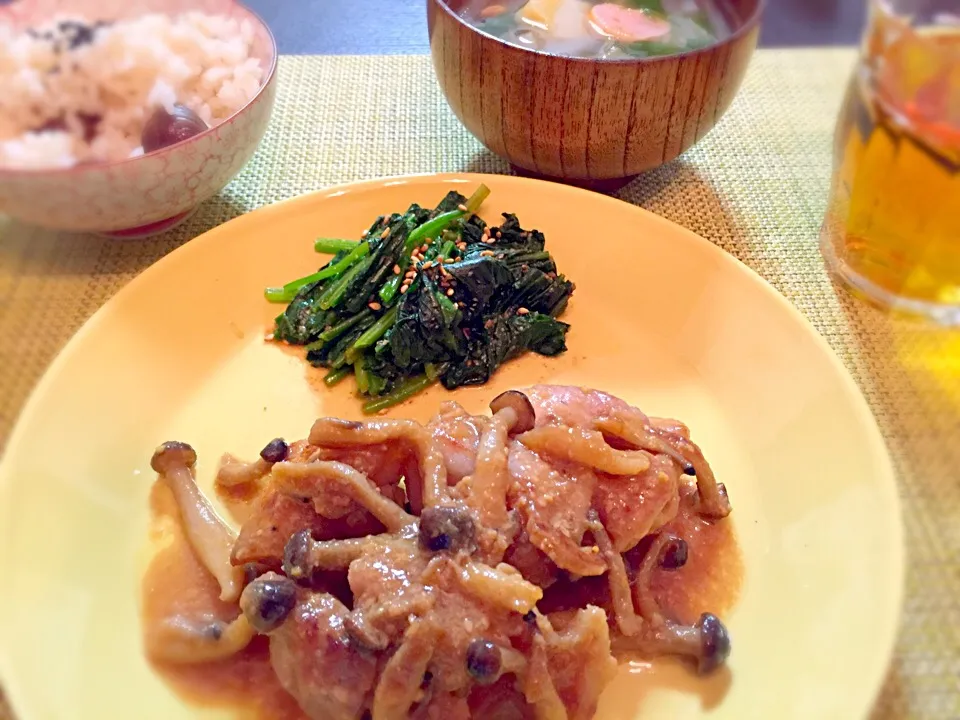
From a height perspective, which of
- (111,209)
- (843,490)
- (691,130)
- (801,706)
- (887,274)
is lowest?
(801,706)

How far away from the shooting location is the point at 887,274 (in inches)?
65.5

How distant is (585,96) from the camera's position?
2.50 m

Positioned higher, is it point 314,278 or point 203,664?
point 314,278

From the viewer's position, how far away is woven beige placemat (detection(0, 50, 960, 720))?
1.54 m

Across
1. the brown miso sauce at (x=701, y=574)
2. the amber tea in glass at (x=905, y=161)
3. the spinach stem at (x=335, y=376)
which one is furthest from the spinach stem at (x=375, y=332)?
the amber tea in glass at (x=905, y=161)

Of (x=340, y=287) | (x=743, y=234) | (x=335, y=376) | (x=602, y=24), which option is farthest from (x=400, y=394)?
(x=602, y=24)

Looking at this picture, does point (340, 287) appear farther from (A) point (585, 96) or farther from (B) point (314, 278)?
(A) point (585, 96)

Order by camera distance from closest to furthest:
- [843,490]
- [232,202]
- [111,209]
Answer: [843,490], [111,209], [232,202]

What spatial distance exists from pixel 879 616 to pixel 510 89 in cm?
192

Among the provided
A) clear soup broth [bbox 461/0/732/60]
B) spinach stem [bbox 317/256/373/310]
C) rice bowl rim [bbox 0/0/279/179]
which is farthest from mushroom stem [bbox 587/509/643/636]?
clear soup broth [bbox 461/0/732/60]

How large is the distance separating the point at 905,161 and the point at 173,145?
2.01 meters

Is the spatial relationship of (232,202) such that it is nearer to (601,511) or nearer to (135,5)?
(135,5)

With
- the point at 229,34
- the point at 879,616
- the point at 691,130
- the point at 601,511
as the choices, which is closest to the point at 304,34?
the point at 229,34

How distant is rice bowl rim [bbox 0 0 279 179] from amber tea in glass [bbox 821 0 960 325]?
1.84 m
